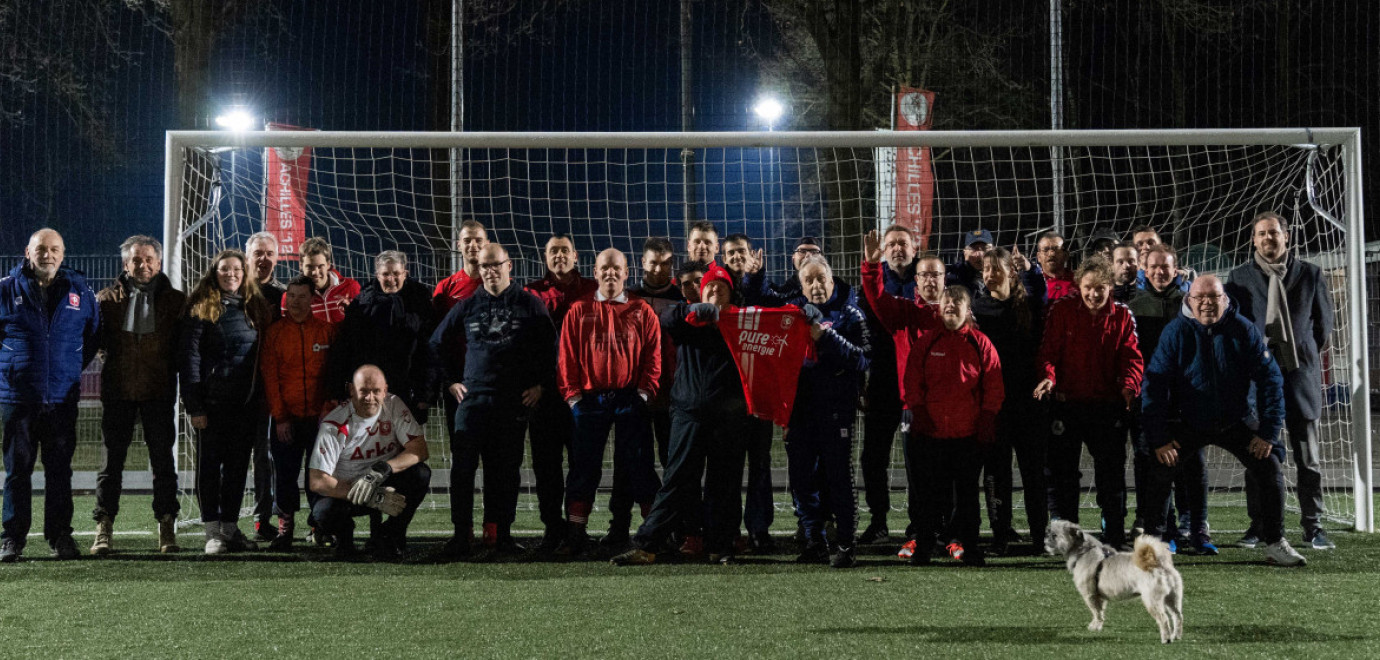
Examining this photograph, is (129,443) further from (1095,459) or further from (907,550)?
(1095,459)

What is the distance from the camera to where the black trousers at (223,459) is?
681cm

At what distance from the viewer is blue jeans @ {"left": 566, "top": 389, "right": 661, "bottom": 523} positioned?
254 inches

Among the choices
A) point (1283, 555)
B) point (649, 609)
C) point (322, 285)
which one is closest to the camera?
point (649, 609)

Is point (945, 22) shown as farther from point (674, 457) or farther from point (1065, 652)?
point (1065, 652)

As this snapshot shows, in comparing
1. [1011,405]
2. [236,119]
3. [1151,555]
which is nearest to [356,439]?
[1011,405]

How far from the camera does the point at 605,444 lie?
657 cm

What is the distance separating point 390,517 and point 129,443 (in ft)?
4.82

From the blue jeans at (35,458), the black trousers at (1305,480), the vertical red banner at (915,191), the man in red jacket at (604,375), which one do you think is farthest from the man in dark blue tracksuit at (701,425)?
the vertical red banner at (915,191)

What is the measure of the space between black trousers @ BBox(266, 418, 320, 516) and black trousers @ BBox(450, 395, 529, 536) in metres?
0.92

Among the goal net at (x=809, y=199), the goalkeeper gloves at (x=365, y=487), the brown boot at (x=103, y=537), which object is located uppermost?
the goal net at (x=809, y=199)

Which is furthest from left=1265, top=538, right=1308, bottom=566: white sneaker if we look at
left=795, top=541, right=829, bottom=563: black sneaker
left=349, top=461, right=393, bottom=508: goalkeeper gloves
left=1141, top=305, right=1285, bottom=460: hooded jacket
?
left=349, top=461, right=393, bottom=508: goalkeeper gloves

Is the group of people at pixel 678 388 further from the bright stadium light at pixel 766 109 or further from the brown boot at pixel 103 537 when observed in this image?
the bright stadium light at pixel 766 109

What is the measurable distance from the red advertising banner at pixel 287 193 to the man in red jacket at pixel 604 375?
12.4ft

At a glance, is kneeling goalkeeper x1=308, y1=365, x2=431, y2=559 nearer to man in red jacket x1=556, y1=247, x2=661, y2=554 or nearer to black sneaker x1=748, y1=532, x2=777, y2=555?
man in red jacket x1=556, y1=247, x2=661, y2=554
